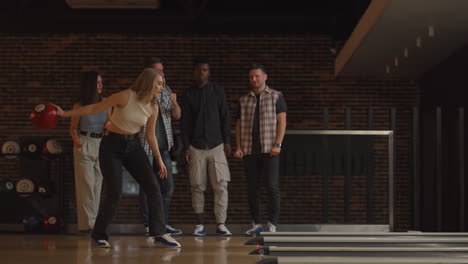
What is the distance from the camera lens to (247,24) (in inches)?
423

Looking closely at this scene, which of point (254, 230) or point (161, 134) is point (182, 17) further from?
point (254, 230)

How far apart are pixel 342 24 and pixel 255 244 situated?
5.32m

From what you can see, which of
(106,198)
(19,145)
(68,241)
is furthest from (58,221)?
(106,198)

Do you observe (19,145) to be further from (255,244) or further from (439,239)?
(439,239)

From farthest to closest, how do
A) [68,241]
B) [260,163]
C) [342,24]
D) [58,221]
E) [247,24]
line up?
[247,24] → [342,24] → [58,221] → [260,163] → [68,241]

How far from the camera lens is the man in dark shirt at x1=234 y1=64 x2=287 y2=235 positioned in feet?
21.3

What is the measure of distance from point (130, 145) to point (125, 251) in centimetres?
69

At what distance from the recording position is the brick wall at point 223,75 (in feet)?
35.8

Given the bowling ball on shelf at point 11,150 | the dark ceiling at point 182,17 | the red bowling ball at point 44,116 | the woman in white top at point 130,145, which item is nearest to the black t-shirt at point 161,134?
the woman in white top at point 130,145

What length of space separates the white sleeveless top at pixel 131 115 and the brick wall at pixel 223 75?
6069 mm

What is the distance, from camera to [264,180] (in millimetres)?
6535

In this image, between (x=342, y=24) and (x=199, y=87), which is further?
(x=342, y=24)

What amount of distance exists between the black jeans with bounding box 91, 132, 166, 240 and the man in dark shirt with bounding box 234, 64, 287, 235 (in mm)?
1746

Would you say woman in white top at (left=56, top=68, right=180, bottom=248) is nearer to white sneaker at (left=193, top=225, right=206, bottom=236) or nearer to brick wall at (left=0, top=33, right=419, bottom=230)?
white sneaker at (left=193, top=225, right=206, bottom=236)
